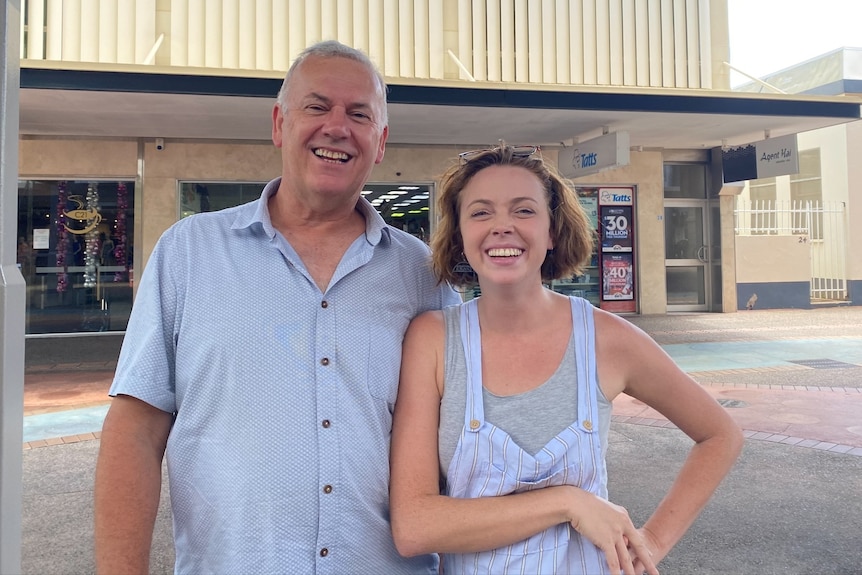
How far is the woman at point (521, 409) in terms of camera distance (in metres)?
1.57

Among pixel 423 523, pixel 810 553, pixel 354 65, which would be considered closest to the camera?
pixel 423 523

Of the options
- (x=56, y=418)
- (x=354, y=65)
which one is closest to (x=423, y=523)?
(x=354, y=65)

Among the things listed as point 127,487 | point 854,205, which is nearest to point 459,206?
point 127,487

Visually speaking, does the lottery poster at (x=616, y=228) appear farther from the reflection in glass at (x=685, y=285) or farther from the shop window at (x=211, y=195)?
the shop window at (x=211, y=195)

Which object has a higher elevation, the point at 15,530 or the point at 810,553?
Answer: the point at 15,530

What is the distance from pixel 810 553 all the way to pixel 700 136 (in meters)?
9.17

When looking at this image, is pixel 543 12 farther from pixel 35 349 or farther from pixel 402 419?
pixel 402 419

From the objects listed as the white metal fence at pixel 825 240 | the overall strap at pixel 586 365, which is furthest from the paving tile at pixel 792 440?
the white metal fence at pixel 825 240

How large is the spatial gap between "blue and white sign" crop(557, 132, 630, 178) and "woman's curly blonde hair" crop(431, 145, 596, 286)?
6.80 metres

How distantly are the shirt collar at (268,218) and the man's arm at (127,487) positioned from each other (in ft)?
1.77

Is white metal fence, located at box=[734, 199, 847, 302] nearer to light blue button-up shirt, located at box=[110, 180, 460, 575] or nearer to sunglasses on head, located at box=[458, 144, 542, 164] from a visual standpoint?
sunglasses on head, located at box=[458, 144, 542, 164]

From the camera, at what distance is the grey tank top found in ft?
5.43

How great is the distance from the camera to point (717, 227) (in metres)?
13.3

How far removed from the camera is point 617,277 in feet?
41.6
